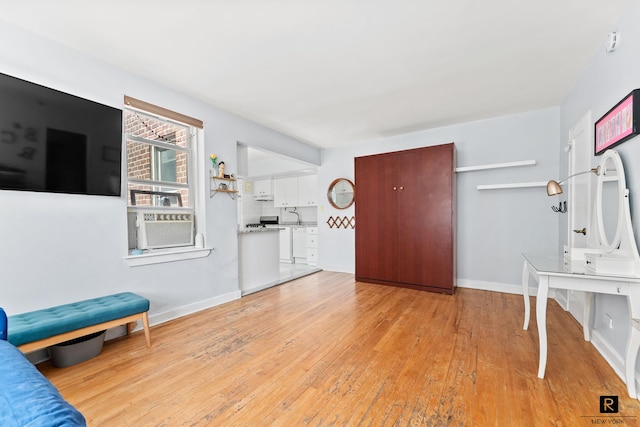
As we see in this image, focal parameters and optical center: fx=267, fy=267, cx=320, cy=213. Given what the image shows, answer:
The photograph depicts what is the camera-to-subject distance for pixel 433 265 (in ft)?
12.4

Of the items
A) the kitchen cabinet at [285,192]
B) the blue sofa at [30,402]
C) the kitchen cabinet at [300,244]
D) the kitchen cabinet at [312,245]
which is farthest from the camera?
the kitchen cabinet at [285,192]

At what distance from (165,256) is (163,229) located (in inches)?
11.7

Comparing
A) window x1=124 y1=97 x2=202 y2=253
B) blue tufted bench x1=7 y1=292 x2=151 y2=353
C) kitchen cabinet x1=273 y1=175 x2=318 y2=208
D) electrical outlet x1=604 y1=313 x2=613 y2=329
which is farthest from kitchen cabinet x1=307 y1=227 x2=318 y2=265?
electrical outlet x1=604 y1=313 x2=613 y2=329

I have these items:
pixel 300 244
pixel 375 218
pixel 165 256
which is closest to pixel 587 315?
pixel 375 218

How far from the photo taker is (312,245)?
19.6 feet

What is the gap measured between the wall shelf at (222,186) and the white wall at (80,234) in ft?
0.35

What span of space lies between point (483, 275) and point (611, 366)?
2.05m

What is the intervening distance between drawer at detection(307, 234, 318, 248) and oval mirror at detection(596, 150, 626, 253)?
451cm

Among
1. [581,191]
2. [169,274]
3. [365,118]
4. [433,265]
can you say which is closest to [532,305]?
[433,265]

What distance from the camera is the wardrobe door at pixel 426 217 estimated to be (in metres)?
3.69

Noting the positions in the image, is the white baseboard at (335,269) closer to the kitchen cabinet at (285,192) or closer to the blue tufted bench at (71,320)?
the kitchen cabinet at (285,192)

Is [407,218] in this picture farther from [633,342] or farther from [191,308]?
[191,308]

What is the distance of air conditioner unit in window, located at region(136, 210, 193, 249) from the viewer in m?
2.73

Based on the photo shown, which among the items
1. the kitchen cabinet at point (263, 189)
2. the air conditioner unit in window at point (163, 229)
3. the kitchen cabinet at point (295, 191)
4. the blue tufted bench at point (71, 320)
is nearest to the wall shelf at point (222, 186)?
the air conditioner unit in window at point (163, 229)
